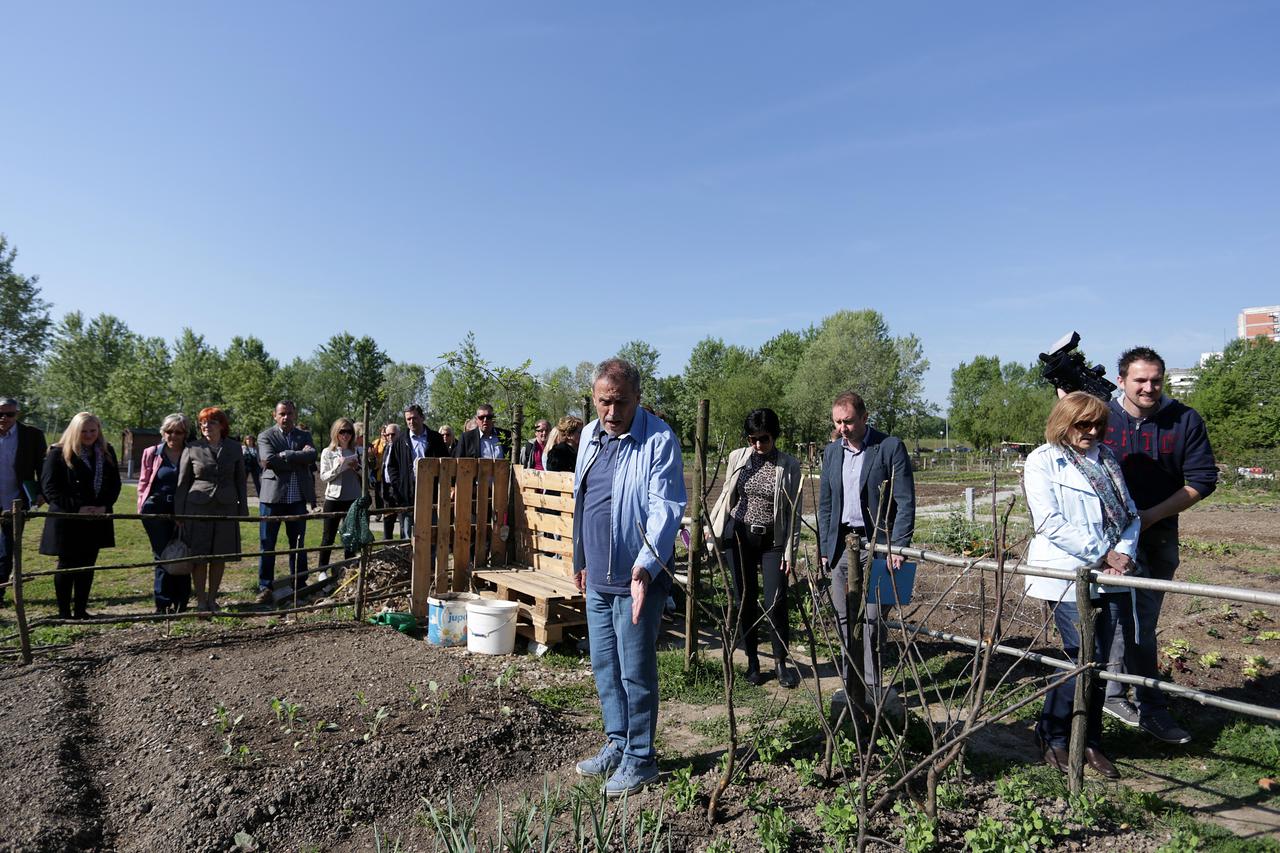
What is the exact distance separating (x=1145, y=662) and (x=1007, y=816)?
5.33 ft

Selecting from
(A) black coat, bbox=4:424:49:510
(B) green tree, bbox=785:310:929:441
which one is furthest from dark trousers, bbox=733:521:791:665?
(B) green tree, bbox=785:310:929:441

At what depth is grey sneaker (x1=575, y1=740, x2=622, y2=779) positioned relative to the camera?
3.49m

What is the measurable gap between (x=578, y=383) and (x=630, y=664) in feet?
175

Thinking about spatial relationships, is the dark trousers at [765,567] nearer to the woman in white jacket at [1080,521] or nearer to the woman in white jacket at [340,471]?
the woman in white jacket at [1080,521]

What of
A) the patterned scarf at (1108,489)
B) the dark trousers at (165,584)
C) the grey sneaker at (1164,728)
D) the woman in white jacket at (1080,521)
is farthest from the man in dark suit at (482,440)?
the grey sneaker at (1164,728)

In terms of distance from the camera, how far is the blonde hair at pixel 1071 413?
11.1 feet

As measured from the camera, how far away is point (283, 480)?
299 inches

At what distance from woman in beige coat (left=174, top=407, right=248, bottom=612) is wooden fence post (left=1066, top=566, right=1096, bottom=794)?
6237 millimetres

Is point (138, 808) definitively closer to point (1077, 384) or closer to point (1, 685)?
point (1, 685)

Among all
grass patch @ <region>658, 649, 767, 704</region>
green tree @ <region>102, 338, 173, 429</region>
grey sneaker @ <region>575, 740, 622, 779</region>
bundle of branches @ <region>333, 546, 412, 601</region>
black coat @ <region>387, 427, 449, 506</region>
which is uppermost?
green tree @ <region>102, 338, 173, 429</region>

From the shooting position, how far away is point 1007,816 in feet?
9.37

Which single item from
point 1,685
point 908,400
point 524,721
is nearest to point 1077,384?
point 524,721

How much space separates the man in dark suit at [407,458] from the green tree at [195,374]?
124 ft

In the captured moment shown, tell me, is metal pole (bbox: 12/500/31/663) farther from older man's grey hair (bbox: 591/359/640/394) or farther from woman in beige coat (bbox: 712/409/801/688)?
woman in beige coat (bbox: 712/409/801/688)
